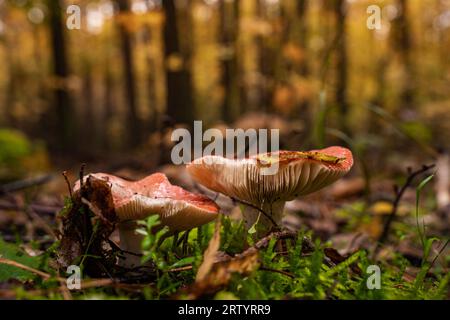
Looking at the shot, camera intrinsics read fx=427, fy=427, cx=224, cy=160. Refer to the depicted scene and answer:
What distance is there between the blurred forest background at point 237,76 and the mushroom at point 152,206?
911 millimetres

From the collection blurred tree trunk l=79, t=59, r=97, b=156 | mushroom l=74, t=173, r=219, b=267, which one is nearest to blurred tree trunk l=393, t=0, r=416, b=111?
mushroom l=74, t=173, r=219, b=267

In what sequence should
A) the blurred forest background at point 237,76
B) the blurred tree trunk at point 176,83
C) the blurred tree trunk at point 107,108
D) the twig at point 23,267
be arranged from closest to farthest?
the twig at point 23,267
the blurred tree trunk at point 176,83
the blurred forest background at point 237,76
the blurred tree trunk at point 107,108

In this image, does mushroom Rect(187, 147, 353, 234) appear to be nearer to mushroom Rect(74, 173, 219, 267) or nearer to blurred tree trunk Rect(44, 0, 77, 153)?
mushroom Rect(74, 173, 219, 267)

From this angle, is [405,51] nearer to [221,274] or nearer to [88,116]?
[221,274]

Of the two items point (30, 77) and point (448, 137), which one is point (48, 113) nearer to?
point (30, 77)

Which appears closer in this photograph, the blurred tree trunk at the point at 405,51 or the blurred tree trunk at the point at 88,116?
the blurred tree trunk at the point at 405,51

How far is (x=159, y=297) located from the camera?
1341 millimetres

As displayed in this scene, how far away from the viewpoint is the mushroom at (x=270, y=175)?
5.05 ft

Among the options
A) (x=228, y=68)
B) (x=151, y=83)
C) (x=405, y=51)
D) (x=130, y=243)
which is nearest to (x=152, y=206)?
(x=130, y=243)

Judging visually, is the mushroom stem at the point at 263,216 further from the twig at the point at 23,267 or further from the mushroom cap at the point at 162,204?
the twig at the point at 23,267

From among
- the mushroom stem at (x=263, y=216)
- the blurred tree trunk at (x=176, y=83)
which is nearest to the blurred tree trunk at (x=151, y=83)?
the blurred tree trunk at (x=176, y=83)

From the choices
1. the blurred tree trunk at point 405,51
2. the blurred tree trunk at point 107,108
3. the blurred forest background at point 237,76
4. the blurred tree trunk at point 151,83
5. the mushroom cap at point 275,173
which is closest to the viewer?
the mushroom cap at point 275,173
